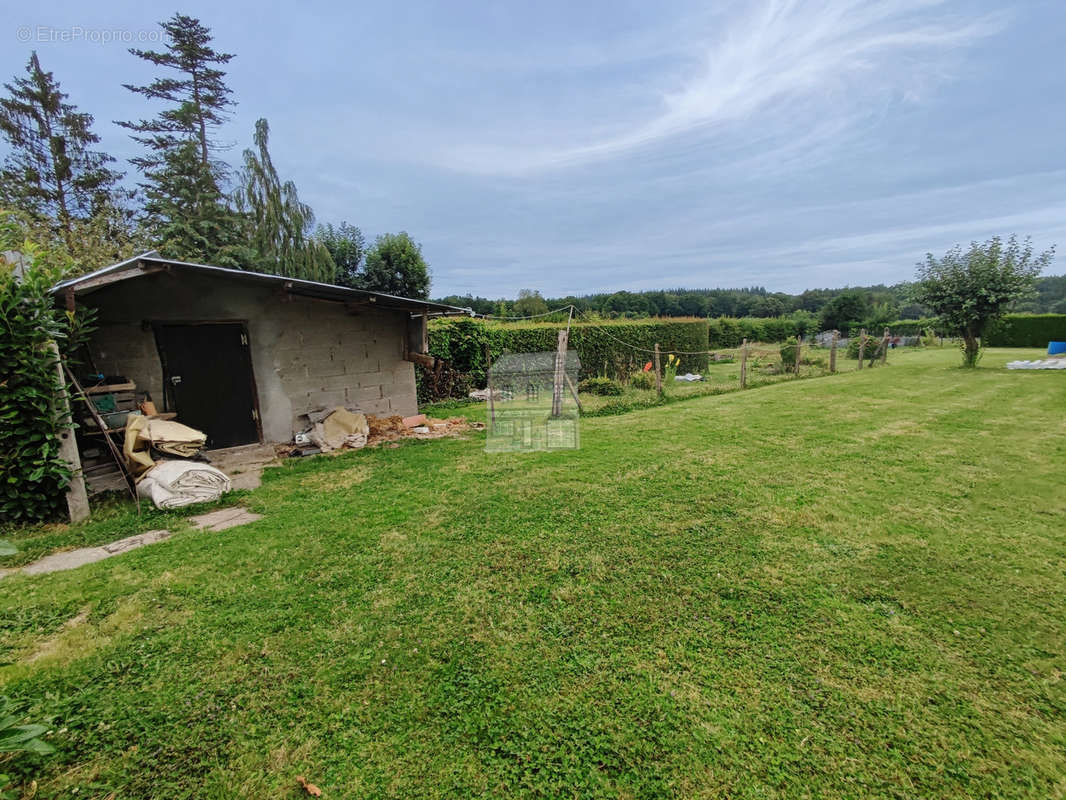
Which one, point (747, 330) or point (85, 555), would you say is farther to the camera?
point (747, 330)

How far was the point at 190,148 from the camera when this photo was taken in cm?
1900

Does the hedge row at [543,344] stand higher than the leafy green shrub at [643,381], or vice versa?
the hedge row at [543,344]

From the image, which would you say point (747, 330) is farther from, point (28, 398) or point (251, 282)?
point (28, 398)

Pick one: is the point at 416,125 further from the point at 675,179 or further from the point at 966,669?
the point at 966,669

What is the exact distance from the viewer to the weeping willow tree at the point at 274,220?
65.5ft

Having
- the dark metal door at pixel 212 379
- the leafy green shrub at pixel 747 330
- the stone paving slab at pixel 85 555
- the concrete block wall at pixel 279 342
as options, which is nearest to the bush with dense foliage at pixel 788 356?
the leafy green shrub at pixel 747 330

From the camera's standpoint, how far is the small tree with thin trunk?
11.5 metres

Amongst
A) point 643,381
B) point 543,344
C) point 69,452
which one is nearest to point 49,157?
point 543,344

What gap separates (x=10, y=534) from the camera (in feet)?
11.5

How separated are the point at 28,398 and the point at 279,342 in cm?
295

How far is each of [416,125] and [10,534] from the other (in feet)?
56.0

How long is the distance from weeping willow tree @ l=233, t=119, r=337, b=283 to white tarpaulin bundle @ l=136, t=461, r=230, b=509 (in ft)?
61.2

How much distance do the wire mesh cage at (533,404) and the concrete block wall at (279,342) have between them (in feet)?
6.61

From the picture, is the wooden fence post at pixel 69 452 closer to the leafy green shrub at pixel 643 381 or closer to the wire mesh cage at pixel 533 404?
the wire mesh cage at pixel 533 404
